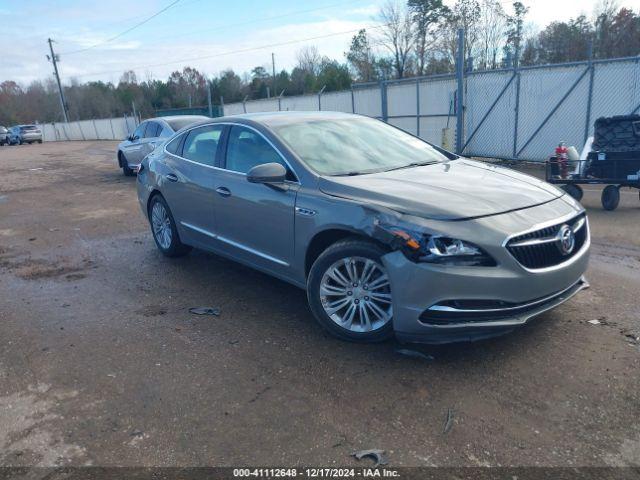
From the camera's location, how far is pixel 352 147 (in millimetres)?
4664

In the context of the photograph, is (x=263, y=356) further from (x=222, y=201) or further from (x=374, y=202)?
(x=222, y=201)

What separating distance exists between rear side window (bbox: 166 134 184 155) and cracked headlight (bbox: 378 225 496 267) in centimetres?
352

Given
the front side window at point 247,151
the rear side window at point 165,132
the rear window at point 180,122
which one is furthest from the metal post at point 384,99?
the front side window at point 247,151

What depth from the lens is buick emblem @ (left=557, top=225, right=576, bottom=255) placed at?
138 inches

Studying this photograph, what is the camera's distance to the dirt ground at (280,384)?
9.10 ft

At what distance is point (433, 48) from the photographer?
4547cm

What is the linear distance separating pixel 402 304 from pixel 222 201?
2287mm

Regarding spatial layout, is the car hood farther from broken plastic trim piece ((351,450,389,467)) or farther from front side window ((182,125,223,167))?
front side window ((182,125,223,167))

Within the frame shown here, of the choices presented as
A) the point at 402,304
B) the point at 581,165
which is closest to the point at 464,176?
the point at 402,304

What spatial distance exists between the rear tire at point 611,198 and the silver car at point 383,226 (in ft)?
14.3

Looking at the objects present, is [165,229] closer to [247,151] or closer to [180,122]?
[247,151]

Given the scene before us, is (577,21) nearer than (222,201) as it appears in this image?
No

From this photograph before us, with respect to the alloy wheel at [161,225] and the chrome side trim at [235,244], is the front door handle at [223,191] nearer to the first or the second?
the chrome side trim at [235,244]

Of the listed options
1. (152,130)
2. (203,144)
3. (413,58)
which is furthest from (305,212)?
(413,58)
